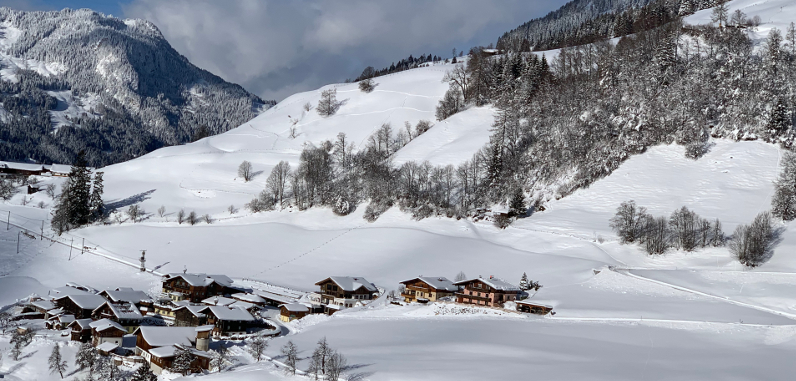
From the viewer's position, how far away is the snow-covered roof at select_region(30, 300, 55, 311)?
41312 millimetres

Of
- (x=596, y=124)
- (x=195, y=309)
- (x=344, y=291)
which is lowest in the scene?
(x=195, y=309)

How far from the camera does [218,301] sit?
1721 inches

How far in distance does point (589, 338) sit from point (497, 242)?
25088mm

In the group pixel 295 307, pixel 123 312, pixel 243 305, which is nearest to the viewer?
pixel 123 312

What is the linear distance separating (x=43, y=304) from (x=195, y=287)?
420 inches

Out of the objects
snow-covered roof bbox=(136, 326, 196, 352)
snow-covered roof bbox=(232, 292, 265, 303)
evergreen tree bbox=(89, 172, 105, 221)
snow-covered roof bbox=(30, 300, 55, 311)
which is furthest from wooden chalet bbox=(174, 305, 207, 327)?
evergreen tree bbox=(89, 172, 105, 221)

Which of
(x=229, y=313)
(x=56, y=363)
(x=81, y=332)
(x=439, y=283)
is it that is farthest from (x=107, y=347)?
(x=439, y=283)

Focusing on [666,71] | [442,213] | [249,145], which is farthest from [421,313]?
[249,145]

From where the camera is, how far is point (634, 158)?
6241 cm

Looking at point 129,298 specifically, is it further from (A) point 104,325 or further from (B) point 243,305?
(A) point 104,325

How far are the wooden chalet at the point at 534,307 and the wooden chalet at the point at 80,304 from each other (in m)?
29.3

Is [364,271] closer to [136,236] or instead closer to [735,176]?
[136,236]

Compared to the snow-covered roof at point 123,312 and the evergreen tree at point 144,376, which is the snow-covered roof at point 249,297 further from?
the evergreen tree at point 144,376

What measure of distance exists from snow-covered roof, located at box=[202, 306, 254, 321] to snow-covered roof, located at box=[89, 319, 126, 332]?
209 inches
